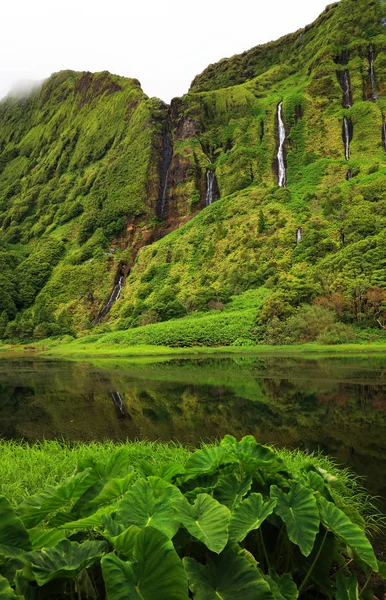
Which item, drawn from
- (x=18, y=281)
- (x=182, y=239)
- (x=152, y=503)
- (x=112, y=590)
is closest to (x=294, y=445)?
(x=152, y=503)

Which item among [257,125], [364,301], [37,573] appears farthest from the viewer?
[257,125]

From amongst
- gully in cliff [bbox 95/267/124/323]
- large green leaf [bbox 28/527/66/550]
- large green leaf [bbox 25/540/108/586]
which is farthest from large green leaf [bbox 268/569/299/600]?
gully in cliff [bbox 95/267/124/323]

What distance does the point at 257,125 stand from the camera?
74625mm

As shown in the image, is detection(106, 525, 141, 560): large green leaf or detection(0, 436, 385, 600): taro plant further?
detection(106, 525, 141, 560): large green leaf

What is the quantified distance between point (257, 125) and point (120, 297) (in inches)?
1593

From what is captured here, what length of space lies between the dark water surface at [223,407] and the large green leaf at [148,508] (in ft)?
12.6

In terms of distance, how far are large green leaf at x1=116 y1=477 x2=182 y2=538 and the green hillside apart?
89.1ft

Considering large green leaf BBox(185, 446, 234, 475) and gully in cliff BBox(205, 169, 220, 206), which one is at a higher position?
gully in cliff BBox(205, 169, 220, 206)

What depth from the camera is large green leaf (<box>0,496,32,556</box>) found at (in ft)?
7.24

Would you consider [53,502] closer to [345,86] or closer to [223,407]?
[223,407]

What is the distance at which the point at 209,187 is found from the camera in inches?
2926

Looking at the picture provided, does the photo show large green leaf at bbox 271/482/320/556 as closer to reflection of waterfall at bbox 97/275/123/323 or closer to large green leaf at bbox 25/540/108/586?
large green leaf at bbox 25/540/108/586

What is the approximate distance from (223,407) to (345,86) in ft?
242

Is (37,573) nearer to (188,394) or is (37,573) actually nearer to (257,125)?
(188,394)
